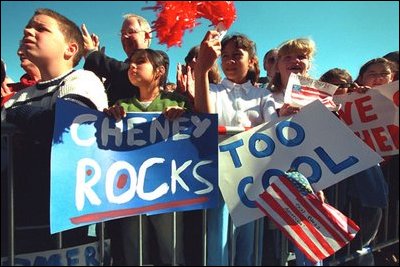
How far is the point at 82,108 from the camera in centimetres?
224

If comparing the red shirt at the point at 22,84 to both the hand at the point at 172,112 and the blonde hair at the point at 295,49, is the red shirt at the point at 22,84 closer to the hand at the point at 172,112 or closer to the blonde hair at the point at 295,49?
the hand at the point at 172,112

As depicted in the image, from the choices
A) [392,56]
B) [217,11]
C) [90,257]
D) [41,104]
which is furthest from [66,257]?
[392,56]

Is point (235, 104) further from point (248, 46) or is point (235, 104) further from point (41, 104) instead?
point (41, 104)

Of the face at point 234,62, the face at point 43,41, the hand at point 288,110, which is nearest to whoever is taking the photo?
the face at point 43,41

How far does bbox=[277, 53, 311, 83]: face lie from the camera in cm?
325

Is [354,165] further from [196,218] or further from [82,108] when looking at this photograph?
[82,108]

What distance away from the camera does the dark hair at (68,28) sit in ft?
7.92

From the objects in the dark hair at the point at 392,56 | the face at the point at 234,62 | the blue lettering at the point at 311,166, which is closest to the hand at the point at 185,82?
the face at the point at 234,62

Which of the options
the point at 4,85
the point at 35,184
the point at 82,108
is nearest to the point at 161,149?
the point at 82,108

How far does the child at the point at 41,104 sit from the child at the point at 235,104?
0.72m

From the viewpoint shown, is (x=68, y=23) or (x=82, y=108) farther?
(x=68, y=23)

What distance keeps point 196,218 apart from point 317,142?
2.98ft

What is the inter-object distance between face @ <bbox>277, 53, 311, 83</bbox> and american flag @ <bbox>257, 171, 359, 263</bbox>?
1.05 m

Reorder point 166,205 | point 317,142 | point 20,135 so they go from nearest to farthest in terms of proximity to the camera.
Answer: point 20,135, point 166,205, point 317,142
